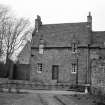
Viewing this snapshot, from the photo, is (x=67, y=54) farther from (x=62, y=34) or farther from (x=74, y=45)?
(x=62, y=34)

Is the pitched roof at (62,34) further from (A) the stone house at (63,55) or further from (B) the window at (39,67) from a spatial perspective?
(B) the window at (39,67)

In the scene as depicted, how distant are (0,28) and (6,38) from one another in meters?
3.47

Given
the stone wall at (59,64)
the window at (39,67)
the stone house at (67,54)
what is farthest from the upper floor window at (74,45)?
the window at (39,67)

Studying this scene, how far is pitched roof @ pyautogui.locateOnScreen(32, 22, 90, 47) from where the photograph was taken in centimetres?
3210

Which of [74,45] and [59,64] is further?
[59,64]

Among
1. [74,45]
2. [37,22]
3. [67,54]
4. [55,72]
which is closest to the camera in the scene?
[74,45]

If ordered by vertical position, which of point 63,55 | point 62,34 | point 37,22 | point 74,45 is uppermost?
point 37,22

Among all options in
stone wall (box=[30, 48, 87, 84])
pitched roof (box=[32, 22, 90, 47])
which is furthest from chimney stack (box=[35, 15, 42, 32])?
stone wall (box=[30, 48, 87, 84])

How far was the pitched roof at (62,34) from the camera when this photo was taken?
3210 cm

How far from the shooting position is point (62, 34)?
33.7 m

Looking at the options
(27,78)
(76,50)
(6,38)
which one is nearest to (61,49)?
(76,50)

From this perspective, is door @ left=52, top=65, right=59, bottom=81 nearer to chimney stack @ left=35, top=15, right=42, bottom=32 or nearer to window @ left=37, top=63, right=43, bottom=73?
window @ left=37, top=63, right=43, bottom=73

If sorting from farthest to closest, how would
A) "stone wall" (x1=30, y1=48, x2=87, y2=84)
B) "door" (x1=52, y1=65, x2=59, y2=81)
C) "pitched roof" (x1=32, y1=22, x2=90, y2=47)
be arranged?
"pitched roof" (x1=32, y1=22, x2=90, y2=47) < "door" (x1=52, y1=65, x2=59, y2=81) < "stone wall" (x1=30, y1=48, x2=87, y2=84)

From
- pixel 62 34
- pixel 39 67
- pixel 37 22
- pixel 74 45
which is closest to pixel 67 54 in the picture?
pixel 74 45
